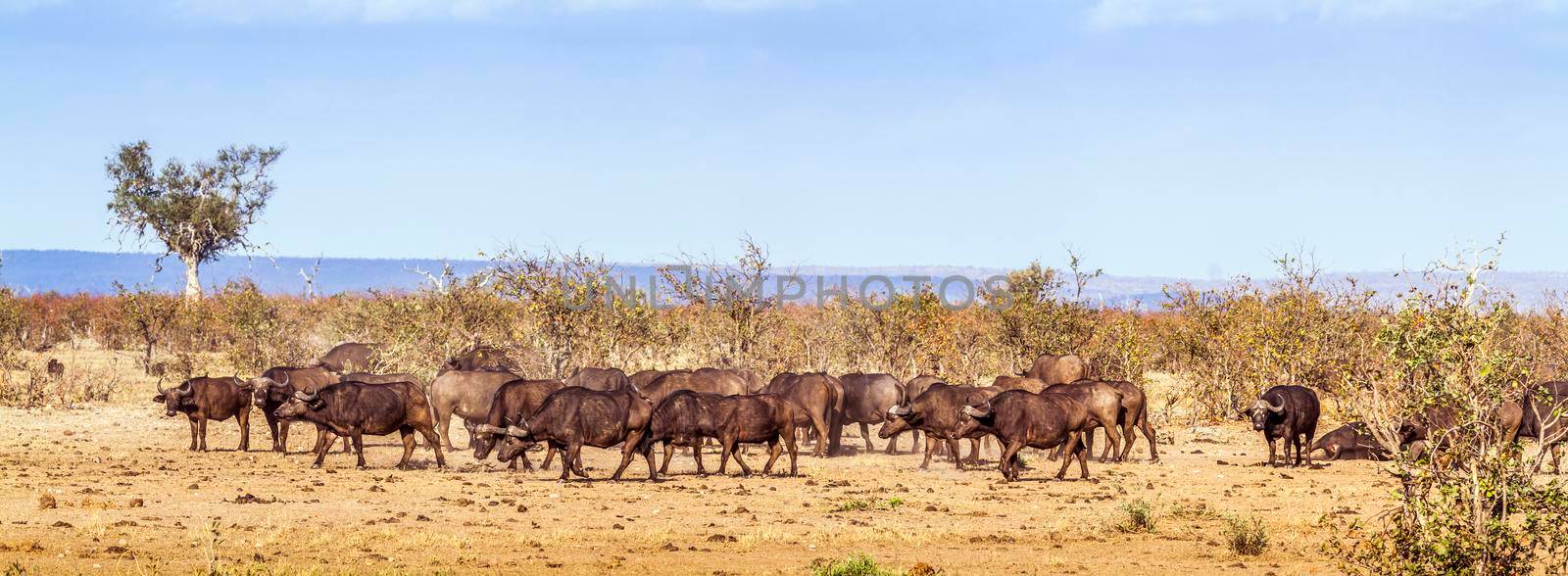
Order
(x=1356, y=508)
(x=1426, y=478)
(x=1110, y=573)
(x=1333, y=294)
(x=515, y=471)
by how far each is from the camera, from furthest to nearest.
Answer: (x=1333, y=294), (x=515, y=471), (x=1356, y=508), (x=1110, y=573), (x=1426, y=478)

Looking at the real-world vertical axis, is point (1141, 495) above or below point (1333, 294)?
below

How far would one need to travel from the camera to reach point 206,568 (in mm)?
13242

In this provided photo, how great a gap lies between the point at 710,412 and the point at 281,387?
27.1ft

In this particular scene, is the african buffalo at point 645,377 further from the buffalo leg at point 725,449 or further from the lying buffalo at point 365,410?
the lying buffalo at point 365,410

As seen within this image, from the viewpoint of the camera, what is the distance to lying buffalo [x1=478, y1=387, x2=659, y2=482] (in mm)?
20375

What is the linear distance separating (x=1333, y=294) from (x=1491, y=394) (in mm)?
24039

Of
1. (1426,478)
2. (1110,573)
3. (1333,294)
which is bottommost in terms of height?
(1110,573)

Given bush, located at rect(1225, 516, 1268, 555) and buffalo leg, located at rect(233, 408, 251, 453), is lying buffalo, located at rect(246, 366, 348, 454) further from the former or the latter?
bush, located at rect(1225, 516, 1268, 555)

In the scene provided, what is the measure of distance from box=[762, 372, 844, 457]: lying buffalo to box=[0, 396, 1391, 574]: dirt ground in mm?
866

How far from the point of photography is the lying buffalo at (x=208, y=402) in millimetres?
24750

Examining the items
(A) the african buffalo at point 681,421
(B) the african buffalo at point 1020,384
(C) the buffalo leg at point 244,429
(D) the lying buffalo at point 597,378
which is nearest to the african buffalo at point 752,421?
(A) the african buffalo at point 681,421

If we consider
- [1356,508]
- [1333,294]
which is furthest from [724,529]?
[1333,294]

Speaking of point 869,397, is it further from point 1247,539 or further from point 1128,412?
point 1247,539

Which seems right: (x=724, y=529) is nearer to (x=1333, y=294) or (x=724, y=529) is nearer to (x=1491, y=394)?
(x=1491, y=394)
